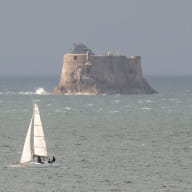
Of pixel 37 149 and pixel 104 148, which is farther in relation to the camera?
pixel 104 148

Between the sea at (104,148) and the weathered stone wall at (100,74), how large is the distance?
25.9 m

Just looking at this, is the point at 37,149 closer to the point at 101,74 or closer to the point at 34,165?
the point at 34,165

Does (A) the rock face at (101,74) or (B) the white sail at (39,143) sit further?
(A) the rock face at (101,74)

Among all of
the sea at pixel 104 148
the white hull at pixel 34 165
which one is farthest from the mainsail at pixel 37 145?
the sea at pixel 104 148

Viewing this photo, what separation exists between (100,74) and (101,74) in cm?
18

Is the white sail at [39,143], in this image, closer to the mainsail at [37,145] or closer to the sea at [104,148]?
the mainsail at [37,145]

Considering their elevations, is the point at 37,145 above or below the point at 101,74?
below

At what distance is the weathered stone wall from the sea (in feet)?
85.1

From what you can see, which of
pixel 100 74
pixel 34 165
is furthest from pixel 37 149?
pixel 100 74

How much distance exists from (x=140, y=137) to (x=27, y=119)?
2622 cm

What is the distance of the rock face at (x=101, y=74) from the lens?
169 meters

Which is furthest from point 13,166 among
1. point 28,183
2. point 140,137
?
point 140,137

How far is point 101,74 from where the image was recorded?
170 meters

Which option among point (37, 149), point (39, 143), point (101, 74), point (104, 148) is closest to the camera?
point (39, 143)
